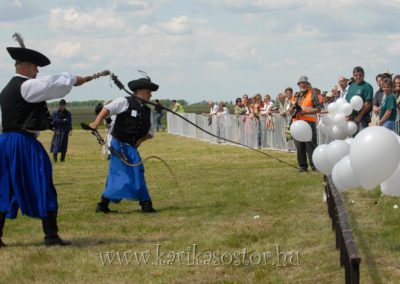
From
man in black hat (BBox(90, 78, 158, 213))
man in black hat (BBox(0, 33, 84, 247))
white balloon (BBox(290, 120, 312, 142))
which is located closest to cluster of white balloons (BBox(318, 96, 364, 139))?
white balloon (BBox(290, 120, 312, 142))

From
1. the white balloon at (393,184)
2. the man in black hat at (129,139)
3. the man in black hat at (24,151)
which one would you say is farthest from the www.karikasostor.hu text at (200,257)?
the man in black hat at (129,139)

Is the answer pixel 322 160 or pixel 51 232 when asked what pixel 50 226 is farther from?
pixel 322 160

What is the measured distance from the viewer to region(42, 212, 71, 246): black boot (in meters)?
8.82

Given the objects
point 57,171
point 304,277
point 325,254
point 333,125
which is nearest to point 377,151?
point 304,277

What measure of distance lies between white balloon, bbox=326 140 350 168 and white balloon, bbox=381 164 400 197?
1194 mm

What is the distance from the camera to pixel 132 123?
36.3 ft

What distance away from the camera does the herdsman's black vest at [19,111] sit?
27.8 feet

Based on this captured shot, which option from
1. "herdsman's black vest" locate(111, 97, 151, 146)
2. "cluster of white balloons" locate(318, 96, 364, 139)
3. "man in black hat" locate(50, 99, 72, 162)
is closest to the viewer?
"cluster of white balloons" locate(318, 96, 364, 139)

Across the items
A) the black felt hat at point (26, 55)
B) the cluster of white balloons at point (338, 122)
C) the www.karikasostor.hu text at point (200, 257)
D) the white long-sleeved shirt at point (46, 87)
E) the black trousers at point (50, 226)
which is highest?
the black felt hat at point (26, 55)

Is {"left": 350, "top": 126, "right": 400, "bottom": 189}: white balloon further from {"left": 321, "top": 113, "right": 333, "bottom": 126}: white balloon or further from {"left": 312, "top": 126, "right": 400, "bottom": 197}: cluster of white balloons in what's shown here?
{"left": 321, "top": 113, "right": 333, "bottom": 126}: white balloon

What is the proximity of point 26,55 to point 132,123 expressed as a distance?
2716mm

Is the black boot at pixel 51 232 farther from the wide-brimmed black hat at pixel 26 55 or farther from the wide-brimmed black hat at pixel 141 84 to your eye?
the wide-brimmed black hat at pixel 141 84

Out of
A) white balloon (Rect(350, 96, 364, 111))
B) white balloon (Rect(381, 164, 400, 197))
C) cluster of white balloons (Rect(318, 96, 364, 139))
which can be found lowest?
white balloon (Rect(381, 164, 400, 197))

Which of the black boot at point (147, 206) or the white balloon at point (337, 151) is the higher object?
the white balloon at point (337, 151)
